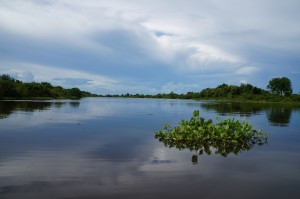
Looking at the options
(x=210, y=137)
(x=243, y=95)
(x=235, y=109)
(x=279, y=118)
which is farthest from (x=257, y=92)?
(x=210, y=137)

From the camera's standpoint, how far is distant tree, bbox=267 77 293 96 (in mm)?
125312

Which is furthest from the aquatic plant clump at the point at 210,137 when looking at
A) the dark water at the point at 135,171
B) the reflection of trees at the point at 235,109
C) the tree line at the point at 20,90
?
the tree line at the point at 20,90

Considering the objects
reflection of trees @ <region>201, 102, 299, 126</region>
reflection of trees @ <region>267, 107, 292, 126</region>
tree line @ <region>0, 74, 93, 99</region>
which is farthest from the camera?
tree line @ <region>0, 74, 93, 99</region>

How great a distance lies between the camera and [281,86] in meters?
127

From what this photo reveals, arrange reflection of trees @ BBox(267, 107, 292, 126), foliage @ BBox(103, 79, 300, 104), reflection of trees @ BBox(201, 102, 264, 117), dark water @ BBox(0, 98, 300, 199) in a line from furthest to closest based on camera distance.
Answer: foliage @ BBox(103, 79, 300, 104) < reflection of trees @ BBox(201, 102, 264, 117) < reflection of trees @ BBox(267, 107, 292, 126) < dark water @ BBox(0, 98, 300, 199)

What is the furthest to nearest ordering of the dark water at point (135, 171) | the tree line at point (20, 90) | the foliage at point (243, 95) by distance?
the foliage at point (243, 95) < the tree line at point (20, 90) < the dark water at point (135, 171)

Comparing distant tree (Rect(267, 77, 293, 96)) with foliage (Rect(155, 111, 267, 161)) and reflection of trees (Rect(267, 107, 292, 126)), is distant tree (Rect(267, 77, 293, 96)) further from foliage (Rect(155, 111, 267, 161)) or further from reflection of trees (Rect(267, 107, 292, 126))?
foliage (Rect(155, 111, 267, 161))

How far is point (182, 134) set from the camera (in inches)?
679

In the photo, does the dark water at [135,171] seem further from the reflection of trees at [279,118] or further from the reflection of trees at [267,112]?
the reflection of trees at [267,112]

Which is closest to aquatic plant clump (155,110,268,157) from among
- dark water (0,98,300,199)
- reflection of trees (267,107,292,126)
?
dark water (0,98,300,199)

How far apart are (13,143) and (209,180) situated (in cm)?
1052

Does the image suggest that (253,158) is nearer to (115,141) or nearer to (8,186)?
(115,141)

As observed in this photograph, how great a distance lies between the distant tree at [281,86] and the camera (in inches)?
4934

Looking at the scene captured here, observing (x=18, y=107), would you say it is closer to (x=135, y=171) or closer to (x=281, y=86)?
(x=135, y=171)
